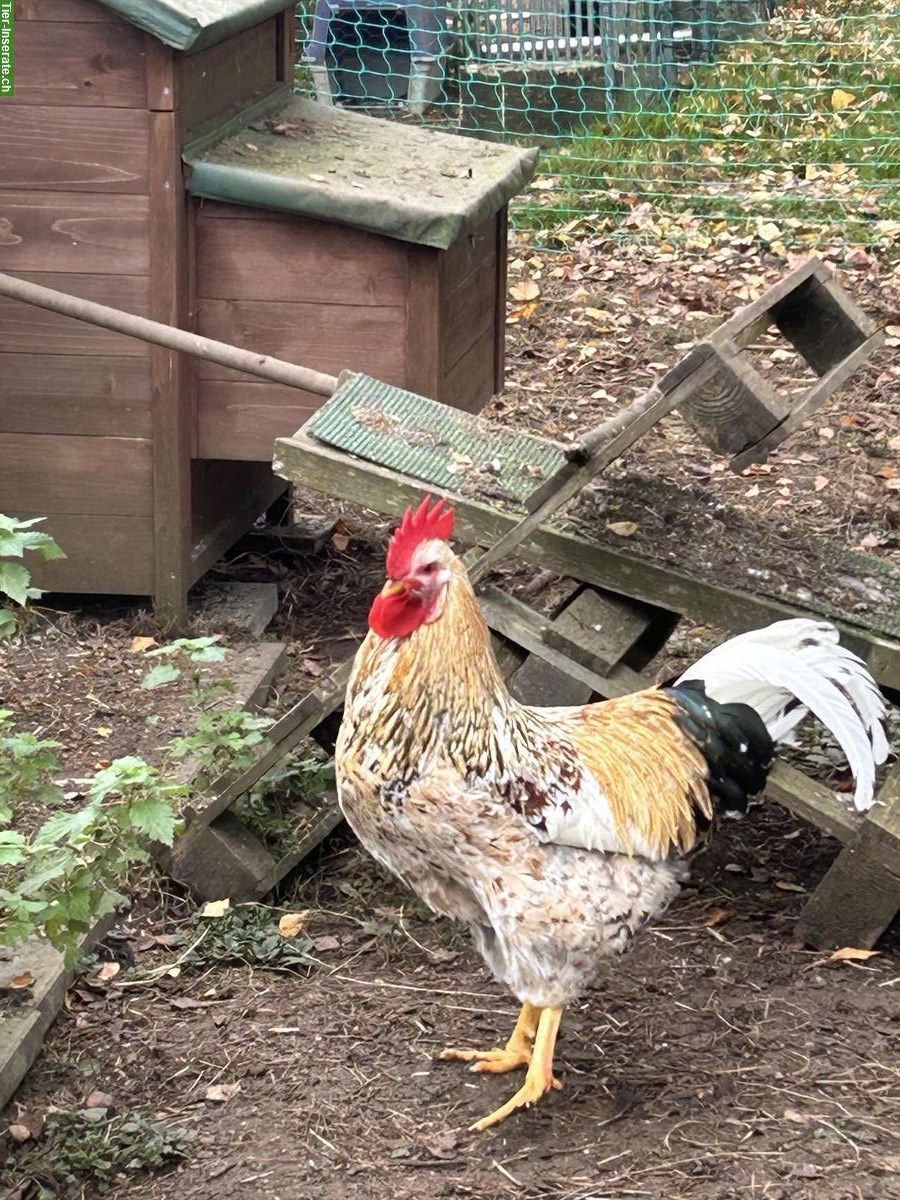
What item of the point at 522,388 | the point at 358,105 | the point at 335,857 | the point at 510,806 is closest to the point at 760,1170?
the point at 510,806

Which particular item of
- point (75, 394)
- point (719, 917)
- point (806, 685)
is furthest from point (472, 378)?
point (806, 685)

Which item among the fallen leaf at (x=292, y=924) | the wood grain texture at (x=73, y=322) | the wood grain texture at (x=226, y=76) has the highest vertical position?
the wood grain texture at (x=226, y=76)

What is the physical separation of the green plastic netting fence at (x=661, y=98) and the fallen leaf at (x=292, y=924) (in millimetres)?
6340

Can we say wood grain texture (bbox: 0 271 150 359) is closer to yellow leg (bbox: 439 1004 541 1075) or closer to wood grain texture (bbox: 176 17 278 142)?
wood grain texture (bbox: 176 17 278 142)

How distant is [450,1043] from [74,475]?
2751 millimetres

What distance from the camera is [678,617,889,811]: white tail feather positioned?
357 centimetres

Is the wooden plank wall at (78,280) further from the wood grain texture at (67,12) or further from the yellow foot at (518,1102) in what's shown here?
the yellow foot at (518,1102)

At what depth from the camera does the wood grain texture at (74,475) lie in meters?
5.60

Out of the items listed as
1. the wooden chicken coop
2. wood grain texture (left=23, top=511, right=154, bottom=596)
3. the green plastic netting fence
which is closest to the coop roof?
the wooden chicken coop

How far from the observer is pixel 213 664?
5598mm

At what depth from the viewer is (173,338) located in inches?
181

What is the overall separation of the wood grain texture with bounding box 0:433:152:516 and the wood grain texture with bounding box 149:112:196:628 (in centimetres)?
8

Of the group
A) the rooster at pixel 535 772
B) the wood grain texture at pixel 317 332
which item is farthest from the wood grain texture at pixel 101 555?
the rooster at pixel 535 772

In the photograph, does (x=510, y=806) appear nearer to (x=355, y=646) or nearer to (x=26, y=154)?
(x=355, y=646)
